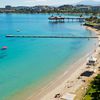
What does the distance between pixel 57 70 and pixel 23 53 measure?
55.5 feet

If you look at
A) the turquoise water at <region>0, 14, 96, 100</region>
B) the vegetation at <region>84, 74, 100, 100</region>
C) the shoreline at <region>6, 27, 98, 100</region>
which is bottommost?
the turquoise water at <region>0, 14, 96, 100</region>

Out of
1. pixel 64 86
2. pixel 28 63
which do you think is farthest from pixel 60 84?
pixel 28 63

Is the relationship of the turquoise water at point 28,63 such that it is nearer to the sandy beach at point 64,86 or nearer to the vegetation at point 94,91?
the sandy beach at point 64,86

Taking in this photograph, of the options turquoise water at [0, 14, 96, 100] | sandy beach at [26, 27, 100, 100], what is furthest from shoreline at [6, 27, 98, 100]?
turquoise water at [0, 14, 96, 100]

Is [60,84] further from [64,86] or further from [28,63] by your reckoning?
[28,63]

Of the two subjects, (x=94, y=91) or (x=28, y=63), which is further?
(x=28, y=63)

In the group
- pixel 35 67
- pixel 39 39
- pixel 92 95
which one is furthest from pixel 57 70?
pixel 39 39

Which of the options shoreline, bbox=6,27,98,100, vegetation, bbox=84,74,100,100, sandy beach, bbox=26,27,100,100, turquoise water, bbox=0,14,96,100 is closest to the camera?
vegetation, bbox=84,74,100,100

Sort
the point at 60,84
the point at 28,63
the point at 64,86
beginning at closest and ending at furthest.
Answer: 1. the point at 64,86
2. the point at 60,84
3. the point at 28,63

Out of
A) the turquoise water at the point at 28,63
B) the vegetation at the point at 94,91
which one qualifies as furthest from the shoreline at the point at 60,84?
the vegetation at the point at 94,91

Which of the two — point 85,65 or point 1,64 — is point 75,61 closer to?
point 85,65

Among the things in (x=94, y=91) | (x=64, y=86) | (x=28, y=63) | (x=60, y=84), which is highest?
(x=94, y=91)

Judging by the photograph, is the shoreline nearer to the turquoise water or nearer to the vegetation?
the turquoise water

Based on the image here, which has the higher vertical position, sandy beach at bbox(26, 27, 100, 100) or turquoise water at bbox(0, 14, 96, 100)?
sandy beach at bbox(26, 27, 100, 100)
